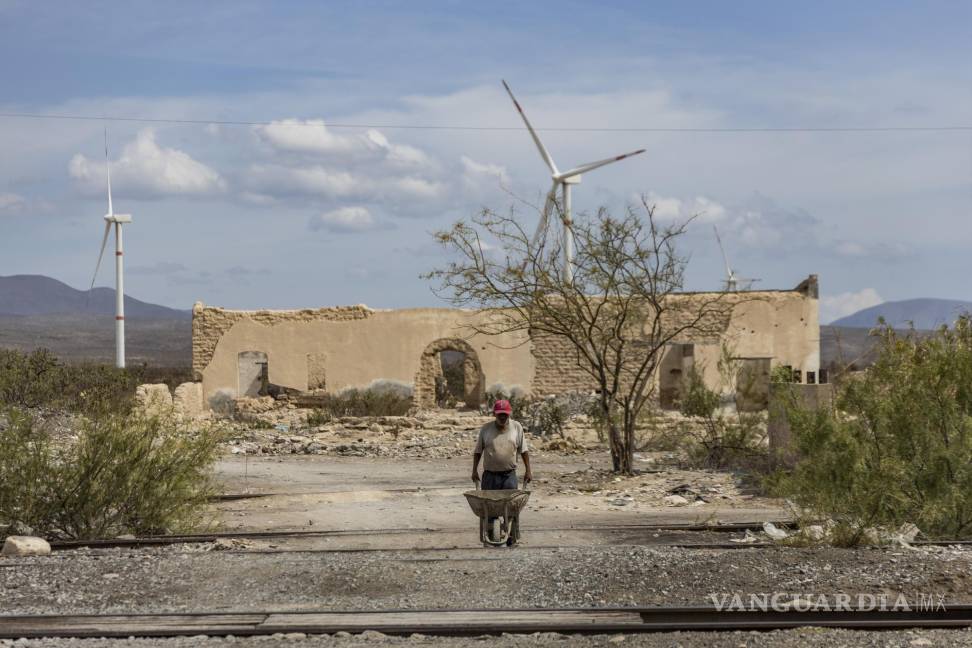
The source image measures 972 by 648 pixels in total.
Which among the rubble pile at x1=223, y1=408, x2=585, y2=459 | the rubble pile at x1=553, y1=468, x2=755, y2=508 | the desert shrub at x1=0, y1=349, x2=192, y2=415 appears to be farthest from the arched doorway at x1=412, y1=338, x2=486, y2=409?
the rubble pile at x1=553, y1=468, x2=755, y2=508

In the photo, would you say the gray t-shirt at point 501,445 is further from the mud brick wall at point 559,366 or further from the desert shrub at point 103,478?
the mud brick wall at point 559,366

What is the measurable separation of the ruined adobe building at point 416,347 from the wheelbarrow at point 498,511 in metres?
19.4

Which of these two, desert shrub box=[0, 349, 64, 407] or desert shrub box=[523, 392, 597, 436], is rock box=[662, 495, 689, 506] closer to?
desert shrub box=[523, 392, 597, 436]

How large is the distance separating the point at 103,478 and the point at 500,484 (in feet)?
13.4

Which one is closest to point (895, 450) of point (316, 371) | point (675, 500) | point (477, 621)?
point (675, 500)

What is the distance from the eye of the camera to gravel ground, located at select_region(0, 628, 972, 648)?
7.07 meters

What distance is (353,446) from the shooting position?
2336cm

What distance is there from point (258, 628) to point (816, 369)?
24.9 m

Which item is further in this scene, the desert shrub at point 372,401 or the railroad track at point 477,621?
the desert shrub at point 372,401

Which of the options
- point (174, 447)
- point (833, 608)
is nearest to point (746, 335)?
point (174, 447)

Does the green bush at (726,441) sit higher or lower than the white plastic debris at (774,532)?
higher

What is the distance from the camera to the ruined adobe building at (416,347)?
30266 millimetres

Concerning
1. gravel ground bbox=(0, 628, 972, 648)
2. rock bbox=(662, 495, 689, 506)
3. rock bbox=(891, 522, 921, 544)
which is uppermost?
rock bbox=(891, 522, 921, 544)

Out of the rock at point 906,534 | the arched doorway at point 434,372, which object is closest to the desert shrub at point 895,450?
the rock at point 906,534
